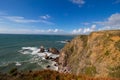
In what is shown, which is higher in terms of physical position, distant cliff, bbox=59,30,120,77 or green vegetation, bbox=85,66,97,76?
distant cliff, bbox=59,30,120,77

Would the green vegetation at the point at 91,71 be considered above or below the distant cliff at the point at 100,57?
below

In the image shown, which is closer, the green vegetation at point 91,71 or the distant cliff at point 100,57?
the distant cliff at point 100,57

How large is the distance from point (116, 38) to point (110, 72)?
11400 mm

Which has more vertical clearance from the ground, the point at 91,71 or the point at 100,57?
the point at 100,57

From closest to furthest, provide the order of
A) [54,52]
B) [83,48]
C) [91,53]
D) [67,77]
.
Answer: [67,77], [91,53], [83,48], [54,52]

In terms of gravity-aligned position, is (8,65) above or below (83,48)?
below

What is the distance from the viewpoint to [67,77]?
1142cm

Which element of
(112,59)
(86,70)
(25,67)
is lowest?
(25,67)

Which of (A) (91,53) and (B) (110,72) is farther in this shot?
(A) (91,53)

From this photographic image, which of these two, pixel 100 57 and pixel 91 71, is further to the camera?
pixel 100 57

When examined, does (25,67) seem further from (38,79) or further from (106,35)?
(38,79)

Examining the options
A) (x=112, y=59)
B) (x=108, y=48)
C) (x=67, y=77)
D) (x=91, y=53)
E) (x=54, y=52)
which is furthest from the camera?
(x=54, y=52)

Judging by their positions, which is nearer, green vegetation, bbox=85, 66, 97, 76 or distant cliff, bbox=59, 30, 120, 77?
distant cliff, bbox=59, 30, 120, 77

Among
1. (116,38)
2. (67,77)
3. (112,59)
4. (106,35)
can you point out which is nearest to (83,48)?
(106,35)
